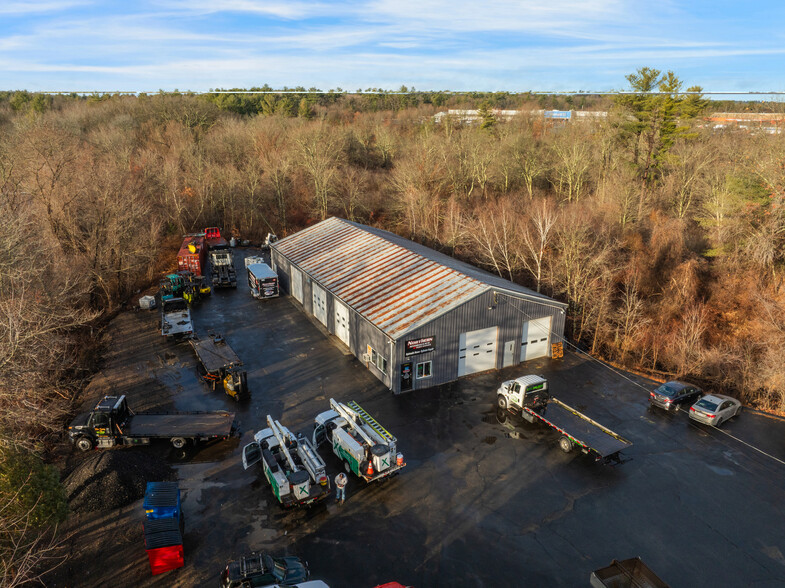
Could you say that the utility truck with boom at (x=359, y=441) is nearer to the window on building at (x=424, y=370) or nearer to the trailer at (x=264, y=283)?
the window on building at (x=424, y=370)

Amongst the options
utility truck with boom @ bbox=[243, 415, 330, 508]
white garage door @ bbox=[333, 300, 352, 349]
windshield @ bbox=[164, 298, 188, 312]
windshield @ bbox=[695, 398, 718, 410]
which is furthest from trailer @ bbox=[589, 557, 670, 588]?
windshield @ bbox=[164, 298, 188, 312]

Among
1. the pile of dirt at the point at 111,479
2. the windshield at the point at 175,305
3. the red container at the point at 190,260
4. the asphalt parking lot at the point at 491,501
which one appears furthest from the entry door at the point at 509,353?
the red container at the point at 190,260

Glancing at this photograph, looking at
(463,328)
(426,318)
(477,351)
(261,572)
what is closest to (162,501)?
(261,572)

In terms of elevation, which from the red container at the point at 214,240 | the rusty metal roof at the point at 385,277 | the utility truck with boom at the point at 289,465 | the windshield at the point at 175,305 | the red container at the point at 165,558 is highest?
Answer: the rusty metal roof at the point at 385,277

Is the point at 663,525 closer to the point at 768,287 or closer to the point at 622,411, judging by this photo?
the point at 622,411

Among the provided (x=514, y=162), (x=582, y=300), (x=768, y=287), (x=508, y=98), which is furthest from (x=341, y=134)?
(x=508, y=98)

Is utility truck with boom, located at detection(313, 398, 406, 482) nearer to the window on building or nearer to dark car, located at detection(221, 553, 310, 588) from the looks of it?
the window on building
